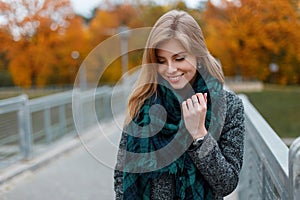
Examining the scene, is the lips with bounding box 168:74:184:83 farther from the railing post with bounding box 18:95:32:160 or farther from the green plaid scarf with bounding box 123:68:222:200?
the railing post with bounding box 18:95:32:160

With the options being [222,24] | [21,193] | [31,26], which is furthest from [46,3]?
[21,193]

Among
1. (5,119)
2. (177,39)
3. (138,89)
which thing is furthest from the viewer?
(5,119)

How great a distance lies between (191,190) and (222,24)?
923 cm

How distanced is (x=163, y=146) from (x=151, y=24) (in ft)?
27.7

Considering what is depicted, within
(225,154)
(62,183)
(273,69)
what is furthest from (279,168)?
(273,69)

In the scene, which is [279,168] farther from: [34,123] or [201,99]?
[34,123]

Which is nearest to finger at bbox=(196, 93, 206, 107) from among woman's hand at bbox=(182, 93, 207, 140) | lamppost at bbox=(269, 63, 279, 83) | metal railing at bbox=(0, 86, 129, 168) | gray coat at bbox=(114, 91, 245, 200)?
woman's hand at bbox=(182, 93, 207, 140)

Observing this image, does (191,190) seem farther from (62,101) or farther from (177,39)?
(62,101)

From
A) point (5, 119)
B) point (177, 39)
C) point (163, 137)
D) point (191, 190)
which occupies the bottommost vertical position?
point (5, 119)

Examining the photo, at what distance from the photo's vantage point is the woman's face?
1.59 m

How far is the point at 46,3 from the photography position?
62.2 feet

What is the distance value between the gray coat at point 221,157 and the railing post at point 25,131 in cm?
536

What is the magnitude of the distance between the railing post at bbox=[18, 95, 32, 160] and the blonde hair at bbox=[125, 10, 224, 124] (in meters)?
5.34

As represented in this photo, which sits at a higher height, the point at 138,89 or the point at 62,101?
the point at 138,89
